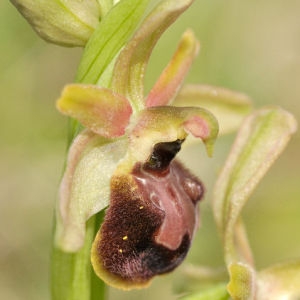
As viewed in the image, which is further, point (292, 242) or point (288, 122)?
point (292, 242)

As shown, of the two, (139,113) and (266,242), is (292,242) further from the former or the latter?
(139,113)

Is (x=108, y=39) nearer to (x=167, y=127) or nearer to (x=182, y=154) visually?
(x=167, y=127)

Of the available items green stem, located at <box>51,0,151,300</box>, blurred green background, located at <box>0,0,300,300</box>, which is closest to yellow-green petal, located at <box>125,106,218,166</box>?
green stem, located at <box>51,0,151,300</box>

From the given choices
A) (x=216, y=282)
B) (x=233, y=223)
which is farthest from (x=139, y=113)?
(x=216, y=282)

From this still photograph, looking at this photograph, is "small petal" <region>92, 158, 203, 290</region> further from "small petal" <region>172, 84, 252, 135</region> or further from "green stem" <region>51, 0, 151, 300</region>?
"small petal" <region>172, 84, 252, 135</region>

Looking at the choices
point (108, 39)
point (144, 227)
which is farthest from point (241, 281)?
point (108, 39)

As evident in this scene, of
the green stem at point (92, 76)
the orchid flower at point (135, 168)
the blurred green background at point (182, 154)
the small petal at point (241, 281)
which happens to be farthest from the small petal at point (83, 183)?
the blurred green background at point (182, 154)
